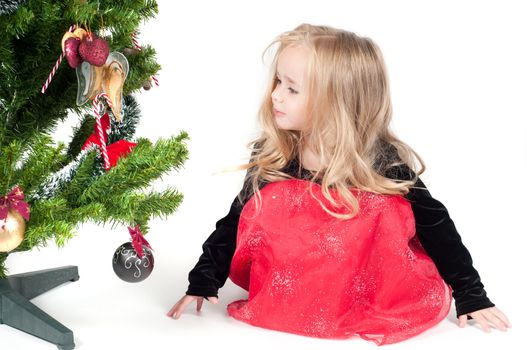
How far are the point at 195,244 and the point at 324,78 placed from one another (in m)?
0.96

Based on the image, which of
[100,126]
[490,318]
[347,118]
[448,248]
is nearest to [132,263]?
[100,126]

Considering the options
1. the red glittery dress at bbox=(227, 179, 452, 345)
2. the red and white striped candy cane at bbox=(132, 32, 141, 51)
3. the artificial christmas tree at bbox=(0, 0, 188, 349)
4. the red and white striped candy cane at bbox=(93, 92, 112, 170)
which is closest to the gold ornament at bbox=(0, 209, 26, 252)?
the artificial christmas tree at bbox=(0, 0, 188, 349)

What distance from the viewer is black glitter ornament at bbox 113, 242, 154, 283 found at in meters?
2.01

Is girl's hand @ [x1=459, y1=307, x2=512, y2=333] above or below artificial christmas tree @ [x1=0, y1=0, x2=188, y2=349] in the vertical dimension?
below

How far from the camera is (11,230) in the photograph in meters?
1.73

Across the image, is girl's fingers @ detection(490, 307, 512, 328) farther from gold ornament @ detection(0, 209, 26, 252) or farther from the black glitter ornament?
gold ornament @ detection(0, 209, 26, 252)

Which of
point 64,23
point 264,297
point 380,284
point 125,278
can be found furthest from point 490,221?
point 64,23

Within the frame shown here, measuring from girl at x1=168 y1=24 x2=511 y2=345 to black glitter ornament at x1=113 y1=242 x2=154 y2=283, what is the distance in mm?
205

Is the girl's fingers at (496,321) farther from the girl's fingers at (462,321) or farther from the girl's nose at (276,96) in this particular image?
the girl's nose at (276,96)

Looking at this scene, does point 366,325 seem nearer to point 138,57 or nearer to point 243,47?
point 138,57

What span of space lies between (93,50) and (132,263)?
529 mm

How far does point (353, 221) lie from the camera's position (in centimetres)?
210

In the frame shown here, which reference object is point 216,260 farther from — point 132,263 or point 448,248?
point 448,248

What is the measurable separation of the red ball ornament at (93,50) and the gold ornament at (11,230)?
1.14ft
